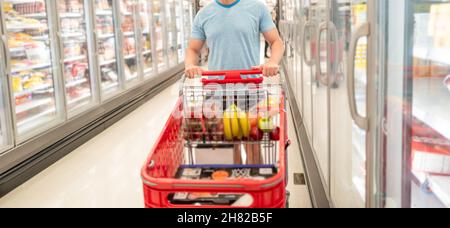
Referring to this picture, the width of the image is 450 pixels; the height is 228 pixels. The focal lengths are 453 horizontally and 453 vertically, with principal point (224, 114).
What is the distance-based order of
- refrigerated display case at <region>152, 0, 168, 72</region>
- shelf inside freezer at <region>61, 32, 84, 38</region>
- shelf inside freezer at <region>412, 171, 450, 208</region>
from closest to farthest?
shelf inside freezer at <region>412, 171, 450, 208</region>, shelf inside freezer at <region>61, 32, 84, 38</region>, refrigerated display case at <region>152, 0, 168, 72</region>

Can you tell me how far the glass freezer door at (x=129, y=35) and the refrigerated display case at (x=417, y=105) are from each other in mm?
5674

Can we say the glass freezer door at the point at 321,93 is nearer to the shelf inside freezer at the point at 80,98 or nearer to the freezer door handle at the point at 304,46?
the freezer door handle at the point at 304,46

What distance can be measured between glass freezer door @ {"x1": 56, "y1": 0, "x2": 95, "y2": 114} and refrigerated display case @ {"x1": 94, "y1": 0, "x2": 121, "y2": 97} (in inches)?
18.4

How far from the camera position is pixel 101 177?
152 inches

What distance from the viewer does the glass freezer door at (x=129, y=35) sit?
7.11 m

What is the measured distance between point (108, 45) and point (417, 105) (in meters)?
5.50

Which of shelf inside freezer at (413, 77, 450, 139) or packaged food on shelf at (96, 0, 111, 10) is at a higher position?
packaged food on shelf at (96, 0, 111, 10)

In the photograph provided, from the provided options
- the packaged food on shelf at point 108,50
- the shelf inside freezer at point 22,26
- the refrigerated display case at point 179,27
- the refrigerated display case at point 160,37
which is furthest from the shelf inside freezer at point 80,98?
the refrigerated display case at point 179,27

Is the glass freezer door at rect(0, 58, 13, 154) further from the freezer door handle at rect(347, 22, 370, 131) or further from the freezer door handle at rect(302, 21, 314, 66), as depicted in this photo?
the freezer door handle at rect(347, 22, 370, 131)

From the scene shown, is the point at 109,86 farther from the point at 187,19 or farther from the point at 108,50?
the point at 187,19

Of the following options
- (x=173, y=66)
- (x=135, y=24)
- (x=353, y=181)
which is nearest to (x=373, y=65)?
(x=353, y=181)

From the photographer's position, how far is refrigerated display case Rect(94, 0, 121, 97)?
6301 millimetres

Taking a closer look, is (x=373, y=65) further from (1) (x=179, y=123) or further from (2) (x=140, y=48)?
(2) (x=140, y=48)

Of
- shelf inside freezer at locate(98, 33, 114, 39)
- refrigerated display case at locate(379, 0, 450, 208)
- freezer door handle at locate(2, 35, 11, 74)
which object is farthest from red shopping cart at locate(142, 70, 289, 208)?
shelf inside freezer at locate(98, 33, 114, 39)
